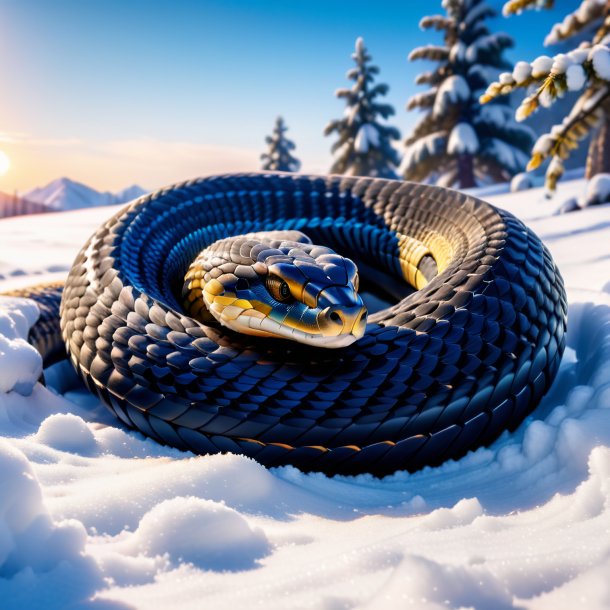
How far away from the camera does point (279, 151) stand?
2239 cm

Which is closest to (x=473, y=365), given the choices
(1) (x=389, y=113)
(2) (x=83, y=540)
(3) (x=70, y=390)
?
(2) (x=83, y=540)

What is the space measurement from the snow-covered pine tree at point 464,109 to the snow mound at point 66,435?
49.0 feet

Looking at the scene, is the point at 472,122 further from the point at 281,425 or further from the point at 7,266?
the point at 281,425

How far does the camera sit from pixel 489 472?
164 centimetres

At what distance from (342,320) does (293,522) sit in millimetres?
588

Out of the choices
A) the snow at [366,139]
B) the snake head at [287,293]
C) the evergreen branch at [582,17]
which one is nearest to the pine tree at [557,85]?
the snake head at [287,293]

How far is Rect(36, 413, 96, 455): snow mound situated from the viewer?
167 centimetres

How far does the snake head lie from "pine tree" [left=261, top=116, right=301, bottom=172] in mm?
20694

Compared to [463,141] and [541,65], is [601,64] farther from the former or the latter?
[463,141]

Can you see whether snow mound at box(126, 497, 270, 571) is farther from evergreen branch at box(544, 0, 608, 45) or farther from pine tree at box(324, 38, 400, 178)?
pine tree at box(324, 38, 400, 178)

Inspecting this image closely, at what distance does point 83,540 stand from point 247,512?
17.0 inches

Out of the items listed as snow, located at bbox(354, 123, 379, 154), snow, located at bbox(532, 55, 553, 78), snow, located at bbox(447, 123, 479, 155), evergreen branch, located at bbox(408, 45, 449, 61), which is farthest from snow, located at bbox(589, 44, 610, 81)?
snow, located at bbox(354, 123, 379, 154)

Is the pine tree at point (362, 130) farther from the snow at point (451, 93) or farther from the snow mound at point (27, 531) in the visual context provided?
the snow mound at point (27, 531)

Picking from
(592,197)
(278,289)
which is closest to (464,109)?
(592,197)
